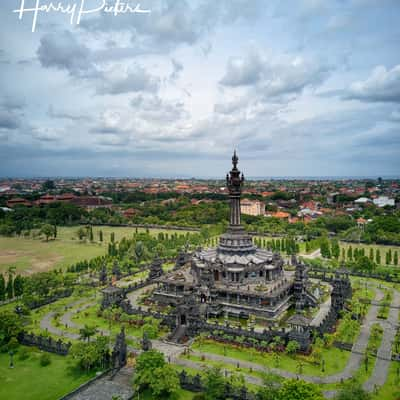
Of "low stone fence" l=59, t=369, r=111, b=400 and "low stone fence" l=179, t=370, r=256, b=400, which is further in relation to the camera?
"low stone fence" l=59, t=369, r=111, b=400

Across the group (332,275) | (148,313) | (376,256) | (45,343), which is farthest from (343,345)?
(376,256)

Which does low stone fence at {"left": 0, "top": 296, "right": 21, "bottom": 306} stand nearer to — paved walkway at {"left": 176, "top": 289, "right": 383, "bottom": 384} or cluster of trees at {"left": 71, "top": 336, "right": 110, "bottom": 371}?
cluster of trees at {"left": 71, "top": 336, "right": 110, "bottom": 371}

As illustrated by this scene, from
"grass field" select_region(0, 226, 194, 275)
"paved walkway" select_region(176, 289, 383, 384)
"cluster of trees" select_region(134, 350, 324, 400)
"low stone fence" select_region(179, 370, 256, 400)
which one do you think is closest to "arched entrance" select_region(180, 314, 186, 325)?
"paved walkway" select_region(176, 289, 383, 384)

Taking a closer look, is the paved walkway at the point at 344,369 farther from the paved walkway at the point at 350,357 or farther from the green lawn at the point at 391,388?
the green lawn at the point at 391,388

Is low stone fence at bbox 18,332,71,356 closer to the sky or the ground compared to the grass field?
closer to the sky

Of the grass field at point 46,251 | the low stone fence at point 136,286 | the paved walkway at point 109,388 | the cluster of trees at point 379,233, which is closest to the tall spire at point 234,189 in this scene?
the low stone fence at point 136,286
